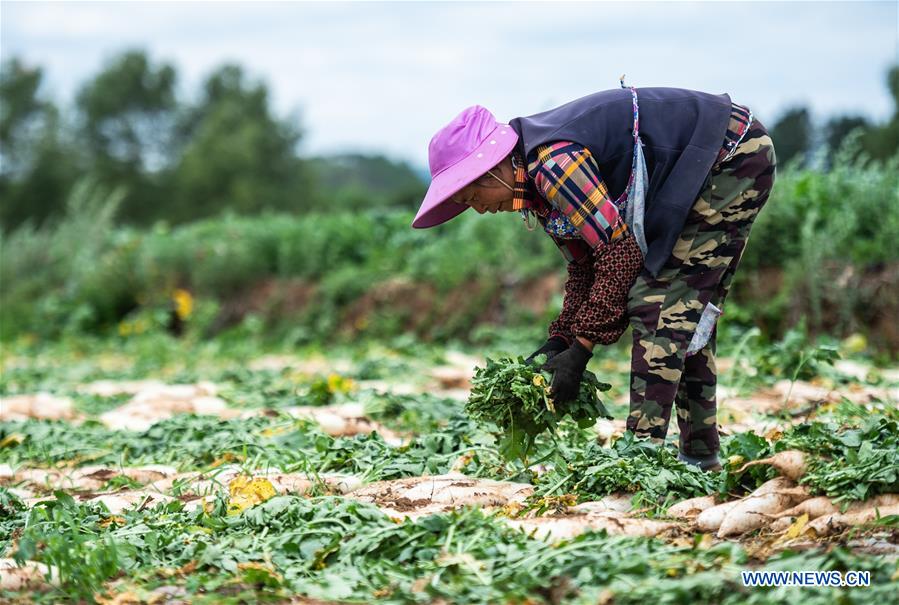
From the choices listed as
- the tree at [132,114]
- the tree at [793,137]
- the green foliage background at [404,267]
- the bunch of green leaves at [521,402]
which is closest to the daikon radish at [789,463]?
the bunch of green leaves at [521,402]

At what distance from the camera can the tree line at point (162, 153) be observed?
3622 centimetres

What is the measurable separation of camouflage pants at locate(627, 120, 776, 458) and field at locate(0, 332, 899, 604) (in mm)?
194

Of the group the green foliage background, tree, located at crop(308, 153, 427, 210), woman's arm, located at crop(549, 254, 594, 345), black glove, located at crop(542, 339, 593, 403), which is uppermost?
woman's arm, located at crop(549, 254, 594, 345)

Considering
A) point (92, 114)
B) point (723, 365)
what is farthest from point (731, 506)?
point (92, 114)

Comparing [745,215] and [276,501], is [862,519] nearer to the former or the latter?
[745,215]

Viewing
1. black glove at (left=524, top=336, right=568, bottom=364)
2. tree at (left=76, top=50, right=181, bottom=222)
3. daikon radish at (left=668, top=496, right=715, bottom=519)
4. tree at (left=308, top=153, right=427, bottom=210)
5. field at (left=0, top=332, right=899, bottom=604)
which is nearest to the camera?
field at (left=0, top=332, right=899, bottom=604)

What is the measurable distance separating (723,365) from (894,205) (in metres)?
2.11

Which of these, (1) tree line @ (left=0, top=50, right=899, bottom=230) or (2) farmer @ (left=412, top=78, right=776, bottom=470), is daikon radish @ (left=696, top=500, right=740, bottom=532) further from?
(1) tree line @ (left=0, top=50, right=899, bottom=230)

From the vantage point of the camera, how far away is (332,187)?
41438 millimetres

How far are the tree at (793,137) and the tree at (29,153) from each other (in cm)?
3018

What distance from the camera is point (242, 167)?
36500 millimetres

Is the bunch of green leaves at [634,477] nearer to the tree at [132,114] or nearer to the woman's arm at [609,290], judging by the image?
the woman's arm at [609,290]

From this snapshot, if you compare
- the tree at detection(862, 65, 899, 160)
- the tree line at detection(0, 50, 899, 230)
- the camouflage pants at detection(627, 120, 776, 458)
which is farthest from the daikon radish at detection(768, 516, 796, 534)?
the tree line at detection(0, 50, 899, 230)

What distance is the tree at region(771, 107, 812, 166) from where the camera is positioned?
28.7 feet
